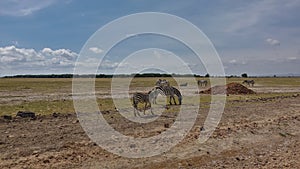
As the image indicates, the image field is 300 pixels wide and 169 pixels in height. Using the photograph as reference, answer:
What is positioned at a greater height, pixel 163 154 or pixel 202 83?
pixel 202 83

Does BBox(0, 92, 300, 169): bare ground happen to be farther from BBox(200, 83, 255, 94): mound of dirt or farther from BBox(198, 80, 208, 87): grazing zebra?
BBox(198, 80, 208, 87): grazing zebra

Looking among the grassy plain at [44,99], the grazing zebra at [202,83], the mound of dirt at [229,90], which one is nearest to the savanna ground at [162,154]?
the grassy plain at [44,99]

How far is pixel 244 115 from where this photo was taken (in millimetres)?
21406

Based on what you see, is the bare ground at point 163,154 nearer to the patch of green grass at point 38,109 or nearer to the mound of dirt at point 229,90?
the patch of green grass at point 38,109

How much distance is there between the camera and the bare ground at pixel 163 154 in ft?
35.3

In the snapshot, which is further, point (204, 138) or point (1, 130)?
point (1, 130)

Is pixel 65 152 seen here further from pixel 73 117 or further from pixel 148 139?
pixel 73 117

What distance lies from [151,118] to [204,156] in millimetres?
8211

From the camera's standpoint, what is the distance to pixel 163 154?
11.9 meters

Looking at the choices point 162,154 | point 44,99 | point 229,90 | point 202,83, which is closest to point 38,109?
point 44,99

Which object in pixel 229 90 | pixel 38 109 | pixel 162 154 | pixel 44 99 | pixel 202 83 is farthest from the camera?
pixel 202 83

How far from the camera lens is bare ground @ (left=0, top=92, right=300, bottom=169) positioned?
10.8 m

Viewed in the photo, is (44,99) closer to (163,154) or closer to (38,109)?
(38,109)

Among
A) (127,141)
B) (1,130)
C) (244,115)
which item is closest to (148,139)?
(127,141)
